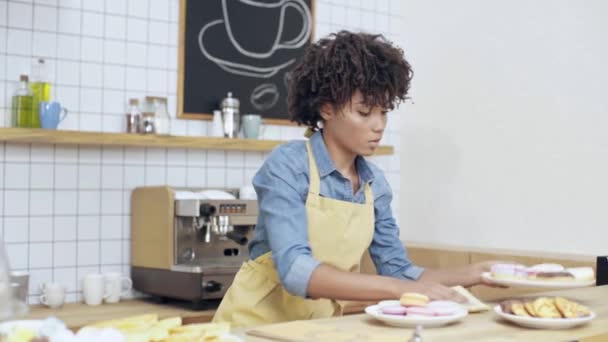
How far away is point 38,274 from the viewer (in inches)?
123

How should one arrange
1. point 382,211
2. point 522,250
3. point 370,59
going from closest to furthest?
point 370,59 → point 382,211 → point 522,250

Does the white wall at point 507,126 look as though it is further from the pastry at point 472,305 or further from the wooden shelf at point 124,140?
the pastry at point 472,305

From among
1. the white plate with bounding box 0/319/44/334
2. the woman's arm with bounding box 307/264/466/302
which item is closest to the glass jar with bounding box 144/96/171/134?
the woman's arm with bounding box 307/264/466/302

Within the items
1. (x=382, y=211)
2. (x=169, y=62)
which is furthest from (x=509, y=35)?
(x=382, y=211)

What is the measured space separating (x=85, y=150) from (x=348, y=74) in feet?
5.39

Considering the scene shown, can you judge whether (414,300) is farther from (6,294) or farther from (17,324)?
(6,294)

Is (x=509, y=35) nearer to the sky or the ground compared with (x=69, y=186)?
nearer to the sky

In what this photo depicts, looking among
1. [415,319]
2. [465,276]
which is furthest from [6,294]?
[465,276]

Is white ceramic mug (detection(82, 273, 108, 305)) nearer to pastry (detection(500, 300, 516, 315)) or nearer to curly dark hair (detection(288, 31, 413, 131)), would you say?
curly dark hair (detection(288, 31, 413, 131))

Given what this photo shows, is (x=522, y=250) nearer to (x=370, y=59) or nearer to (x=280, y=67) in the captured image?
(x=280, y=67)

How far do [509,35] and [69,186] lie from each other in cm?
180

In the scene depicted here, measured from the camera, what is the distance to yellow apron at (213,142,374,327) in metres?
1.92

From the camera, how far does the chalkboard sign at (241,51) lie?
11.3ft

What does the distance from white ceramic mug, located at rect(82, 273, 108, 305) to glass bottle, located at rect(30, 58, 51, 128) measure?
57 cm
